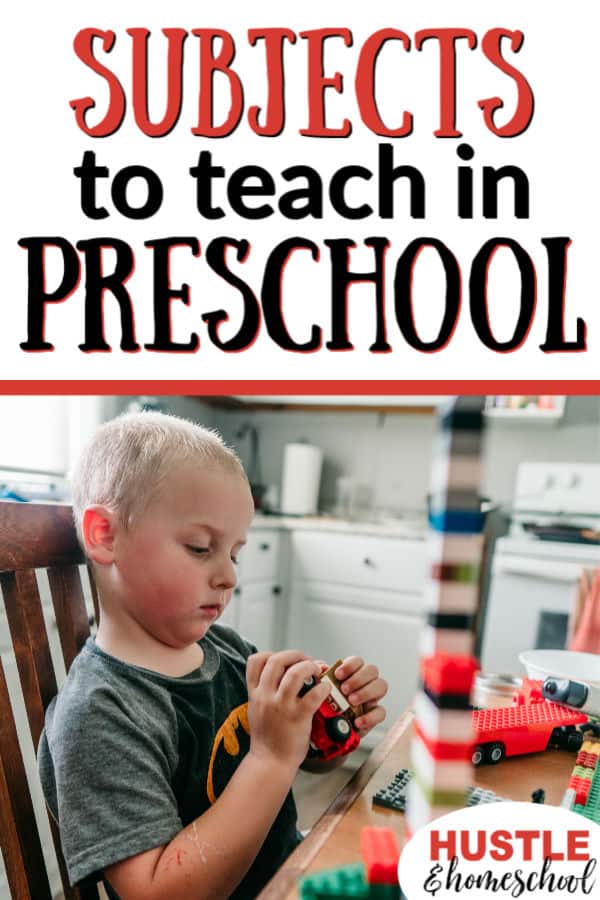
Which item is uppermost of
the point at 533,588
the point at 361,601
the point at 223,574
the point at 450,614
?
the point at 450,614

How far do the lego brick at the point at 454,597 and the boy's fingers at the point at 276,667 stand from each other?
33cm

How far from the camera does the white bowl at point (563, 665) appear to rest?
27.1 inches

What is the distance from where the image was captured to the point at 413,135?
2.43ft

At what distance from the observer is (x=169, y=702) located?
1.75ft

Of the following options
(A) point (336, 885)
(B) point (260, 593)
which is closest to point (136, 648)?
(A) point (336, 885)

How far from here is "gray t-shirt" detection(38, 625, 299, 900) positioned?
0.43 metres

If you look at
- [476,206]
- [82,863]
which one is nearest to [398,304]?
[476,206]

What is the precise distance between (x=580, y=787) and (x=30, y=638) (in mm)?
460

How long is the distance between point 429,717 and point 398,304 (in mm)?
727

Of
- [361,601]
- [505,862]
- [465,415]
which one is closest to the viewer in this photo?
[465,415]

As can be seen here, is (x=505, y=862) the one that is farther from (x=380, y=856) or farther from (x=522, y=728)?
(x=522, y=728)

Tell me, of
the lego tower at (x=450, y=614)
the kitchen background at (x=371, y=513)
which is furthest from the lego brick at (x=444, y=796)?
the kitchen background at (x=371, y=513)

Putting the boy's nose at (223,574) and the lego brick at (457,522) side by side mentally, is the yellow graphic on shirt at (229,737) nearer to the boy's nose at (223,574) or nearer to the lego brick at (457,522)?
the boy's nose at (223,574)

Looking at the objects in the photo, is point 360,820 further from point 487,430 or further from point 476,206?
point 476,206
